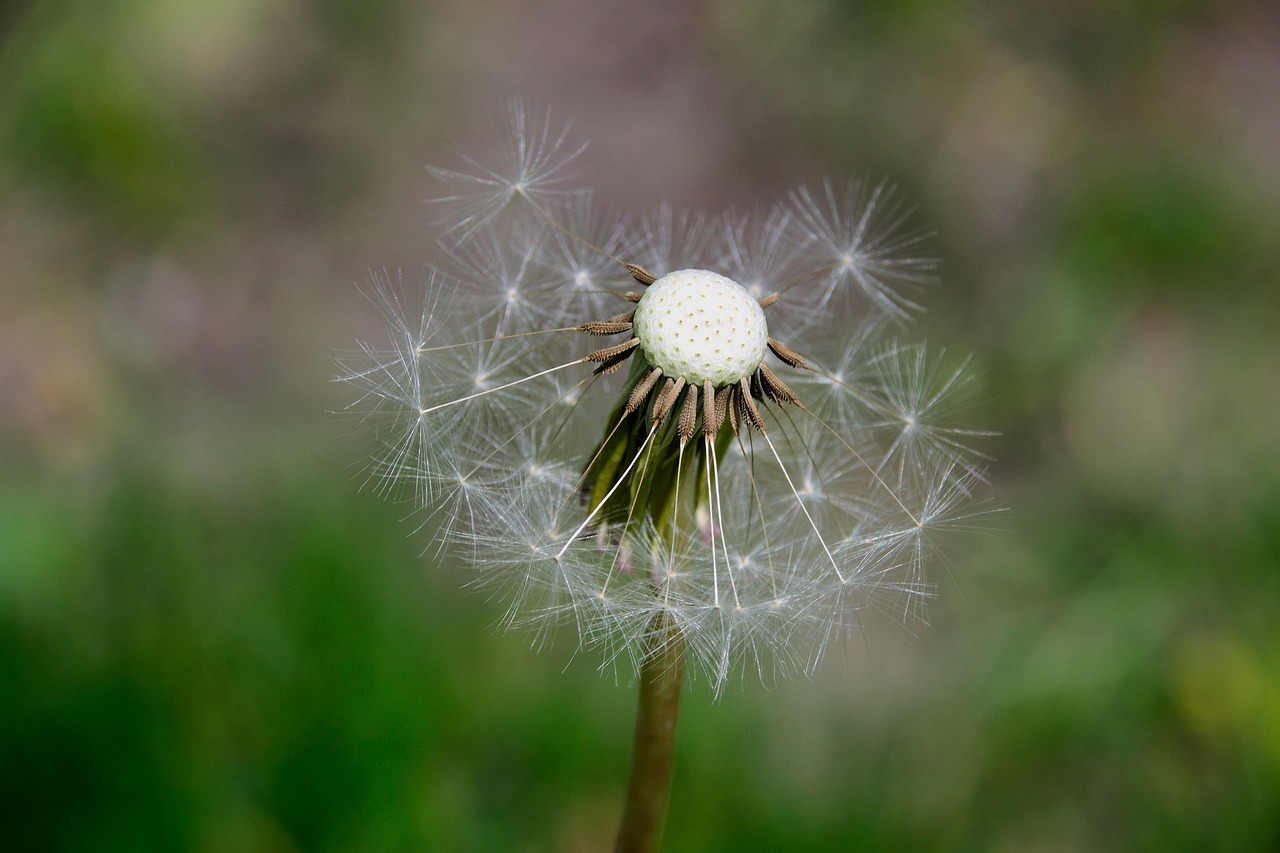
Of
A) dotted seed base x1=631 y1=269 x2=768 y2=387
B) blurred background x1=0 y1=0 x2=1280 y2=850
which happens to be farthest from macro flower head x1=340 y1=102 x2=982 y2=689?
blurred background x1=0 y1=0 x2=1280 y2=850

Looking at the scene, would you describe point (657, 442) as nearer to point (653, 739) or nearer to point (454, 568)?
point (653, 739)

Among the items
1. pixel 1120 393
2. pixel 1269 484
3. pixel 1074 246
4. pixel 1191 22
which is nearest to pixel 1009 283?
pixel 1074 246

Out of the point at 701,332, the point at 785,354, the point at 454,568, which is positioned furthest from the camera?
the point at 454,568

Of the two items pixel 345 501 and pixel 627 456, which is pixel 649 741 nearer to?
pixel 627 456

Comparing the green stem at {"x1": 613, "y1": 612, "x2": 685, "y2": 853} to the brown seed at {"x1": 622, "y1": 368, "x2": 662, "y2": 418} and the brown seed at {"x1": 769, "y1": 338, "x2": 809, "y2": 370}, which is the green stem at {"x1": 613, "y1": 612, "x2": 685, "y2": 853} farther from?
the brown seed at {"x1": 769, "y1": 338, "x2": 809, "y2": 370}

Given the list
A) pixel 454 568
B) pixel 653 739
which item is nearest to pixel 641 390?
pixel 653 739

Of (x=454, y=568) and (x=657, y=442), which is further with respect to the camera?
(x=454, y=568)
